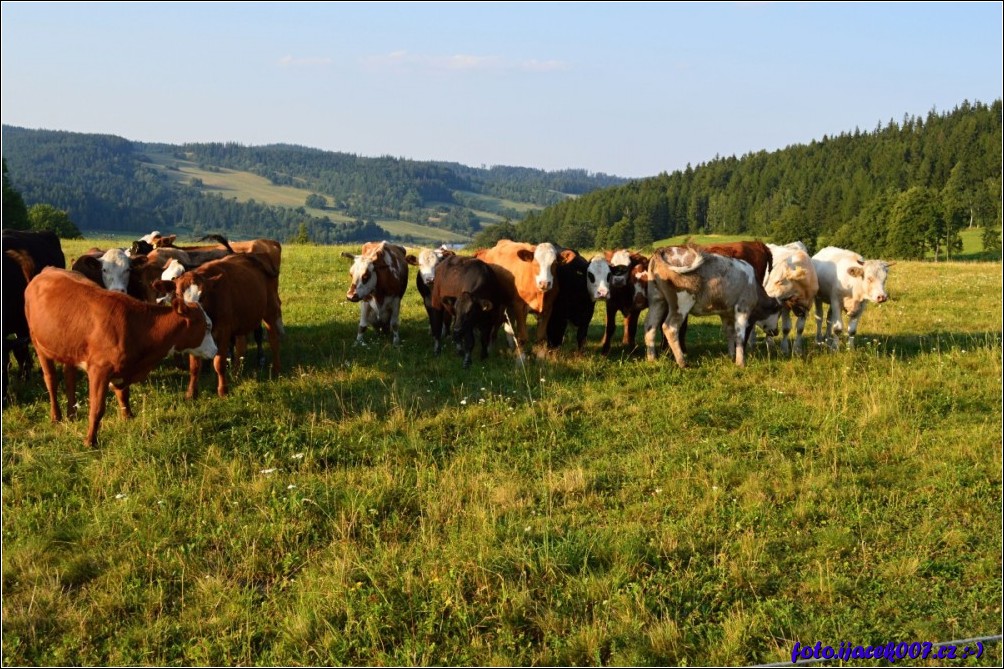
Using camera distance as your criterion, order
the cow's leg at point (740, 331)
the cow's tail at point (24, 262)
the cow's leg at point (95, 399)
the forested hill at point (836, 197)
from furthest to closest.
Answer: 1. the forested hill at point (836, 197)
2. the cow's leg at point (740, 331)
3. the cow's tail at point (24, 262)
4. the cow's leg at point (95, 399)

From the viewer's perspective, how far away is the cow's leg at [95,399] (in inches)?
312

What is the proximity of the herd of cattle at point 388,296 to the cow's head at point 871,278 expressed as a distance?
0.08ft

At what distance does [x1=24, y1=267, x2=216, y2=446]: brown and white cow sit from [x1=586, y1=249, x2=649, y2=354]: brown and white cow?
6.21 m

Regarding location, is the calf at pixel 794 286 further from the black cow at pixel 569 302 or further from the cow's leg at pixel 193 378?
the cow's leg at pixel 193 378

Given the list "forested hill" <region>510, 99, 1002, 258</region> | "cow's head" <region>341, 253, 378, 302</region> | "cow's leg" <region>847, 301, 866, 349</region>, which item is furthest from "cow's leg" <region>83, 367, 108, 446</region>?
"forested hill" <region>510, 99, 1002, 258</region>

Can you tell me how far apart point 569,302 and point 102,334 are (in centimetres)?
736

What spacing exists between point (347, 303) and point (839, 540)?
46.9ft

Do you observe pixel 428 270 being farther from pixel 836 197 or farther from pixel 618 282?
pixel 836 197

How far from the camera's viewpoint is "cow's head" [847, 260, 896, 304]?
12977 millimetres

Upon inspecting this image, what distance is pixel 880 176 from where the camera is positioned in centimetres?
12988

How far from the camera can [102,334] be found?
26.6ft

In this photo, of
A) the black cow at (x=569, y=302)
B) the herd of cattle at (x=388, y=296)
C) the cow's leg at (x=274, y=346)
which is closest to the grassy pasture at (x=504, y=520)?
the cow's leg at (x=274, y=346)

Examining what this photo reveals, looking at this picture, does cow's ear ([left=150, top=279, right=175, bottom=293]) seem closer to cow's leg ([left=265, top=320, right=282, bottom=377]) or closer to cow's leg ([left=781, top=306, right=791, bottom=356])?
cow's leg ([left=265, top=320, right=282, bottom=377])

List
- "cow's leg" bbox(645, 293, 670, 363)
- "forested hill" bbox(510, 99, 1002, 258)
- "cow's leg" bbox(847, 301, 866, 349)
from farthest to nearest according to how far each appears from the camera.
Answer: "forested hill" bbox(510, 99, 1002, 258) → "cow's leg" bbox(847, 301, 866, 349) → "cow's leg" bbox(645, 293, 670, 363)
